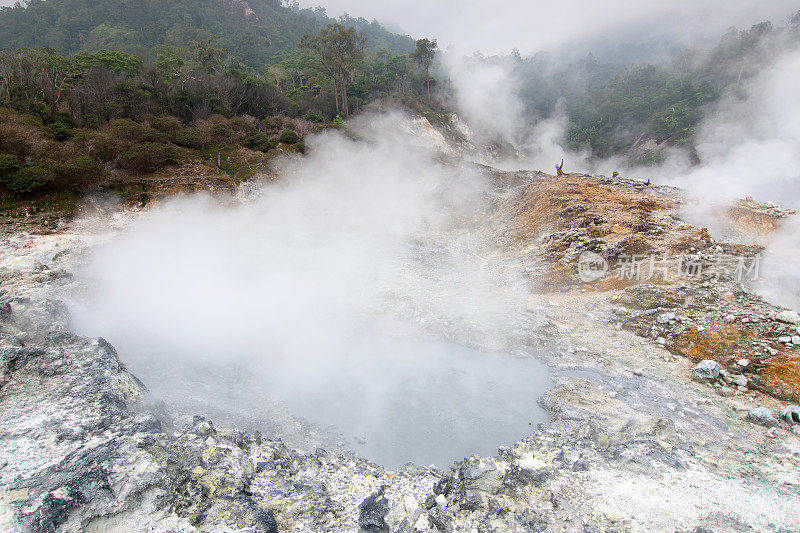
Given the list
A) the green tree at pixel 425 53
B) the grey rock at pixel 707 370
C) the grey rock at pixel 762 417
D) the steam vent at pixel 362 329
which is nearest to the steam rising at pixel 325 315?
the steam vent at pixel 362 329

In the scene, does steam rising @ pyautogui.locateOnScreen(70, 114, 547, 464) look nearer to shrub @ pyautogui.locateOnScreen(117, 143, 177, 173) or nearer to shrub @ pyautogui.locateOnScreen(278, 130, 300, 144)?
shrub @ pyautogui.locateOnScreen(117, 143, 177, 173)

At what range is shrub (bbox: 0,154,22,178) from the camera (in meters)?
11.5

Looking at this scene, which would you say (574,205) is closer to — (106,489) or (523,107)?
(106,489)

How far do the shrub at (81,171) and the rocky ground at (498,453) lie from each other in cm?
555

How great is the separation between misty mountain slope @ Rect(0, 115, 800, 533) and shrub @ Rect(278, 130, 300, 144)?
5383mm

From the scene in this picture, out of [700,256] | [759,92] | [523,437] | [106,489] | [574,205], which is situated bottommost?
[523,437]

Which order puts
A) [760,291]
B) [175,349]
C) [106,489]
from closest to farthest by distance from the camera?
[106,489], [175,349], [760,291]

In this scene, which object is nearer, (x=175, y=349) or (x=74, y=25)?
(x=175, y=349)

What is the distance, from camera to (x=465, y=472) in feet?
15.2

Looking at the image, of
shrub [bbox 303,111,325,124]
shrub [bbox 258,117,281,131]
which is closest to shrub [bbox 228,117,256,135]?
shrub [bbox 258,117,281,131]

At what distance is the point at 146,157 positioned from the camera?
47.1ft

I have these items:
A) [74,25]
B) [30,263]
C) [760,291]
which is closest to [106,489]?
[30,263]

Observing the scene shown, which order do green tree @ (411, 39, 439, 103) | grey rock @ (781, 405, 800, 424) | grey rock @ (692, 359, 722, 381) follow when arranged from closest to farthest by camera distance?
grey rock @ (781, 405, 800, 424) < grey rock @ (692, 359, 722, 381) < green tree @ (411, 39, 439, 103)

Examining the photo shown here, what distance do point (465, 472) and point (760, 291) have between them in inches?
330
